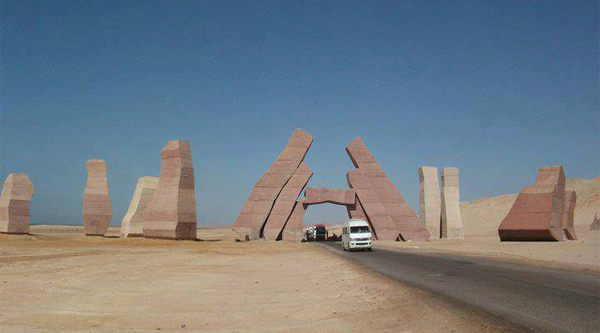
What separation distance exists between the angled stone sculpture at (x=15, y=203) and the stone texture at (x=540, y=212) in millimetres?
38710

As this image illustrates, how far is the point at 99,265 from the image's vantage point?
21.3 meters

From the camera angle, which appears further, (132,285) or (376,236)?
(376,236)

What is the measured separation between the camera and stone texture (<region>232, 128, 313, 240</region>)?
4716cm

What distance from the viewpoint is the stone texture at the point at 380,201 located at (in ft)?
152

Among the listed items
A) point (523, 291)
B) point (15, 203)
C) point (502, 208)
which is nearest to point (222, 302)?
point (523, 291)

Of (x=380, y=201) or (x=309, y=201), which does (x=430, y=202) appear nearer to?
(x=380, y=201)

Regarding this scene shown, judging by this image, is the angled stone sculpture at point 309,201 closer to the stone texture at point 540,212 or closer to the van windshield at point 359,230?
the stone texture at point 540,212

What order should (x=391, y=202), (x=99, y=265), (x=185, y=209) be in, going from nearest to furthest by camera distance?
(x=99, y=265) → (x=185, y=209) → (x=391, y=202)

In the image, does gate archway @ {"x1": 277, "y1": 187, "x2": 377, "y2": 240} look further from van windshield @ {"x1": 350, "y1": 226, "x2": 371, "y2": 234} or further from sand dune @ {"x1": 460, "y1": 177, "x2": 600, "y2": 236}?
sand dune @ {"x1": 460, "y1": 177, "x2": 600, "y2": 236}

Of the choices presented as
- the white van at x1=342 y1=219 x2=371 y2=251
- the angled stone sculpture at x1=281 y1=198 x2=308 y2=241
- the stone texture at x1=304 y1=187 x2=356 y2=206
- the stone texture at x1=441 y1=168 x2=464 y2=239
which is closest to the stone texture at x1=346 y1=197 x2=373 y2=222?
the stone texture at x1=304 y1=187 x2=356 y2=206

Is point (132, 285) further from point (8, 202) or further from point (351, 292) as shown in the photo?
point (8, 202)

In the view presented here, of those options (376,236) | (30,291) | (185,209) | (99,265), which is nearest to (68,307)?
(30,291)

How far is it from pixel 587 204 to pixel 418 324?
100558mm

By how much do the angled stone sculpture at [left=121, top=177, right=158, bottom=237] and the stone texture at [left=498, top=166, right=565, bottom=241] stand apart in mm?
34754
